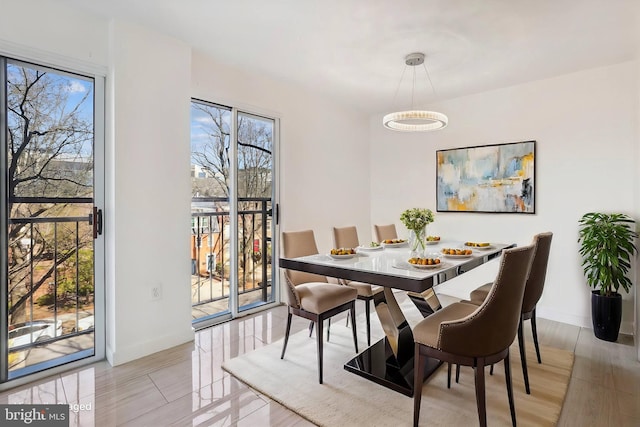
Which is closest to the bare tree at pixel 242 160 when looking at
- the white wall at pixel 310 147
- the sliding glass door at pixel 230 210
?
the sliding glass door at pixel 230 210

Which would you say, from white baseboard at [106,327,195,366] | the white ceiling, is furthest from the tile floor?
the white ceiling

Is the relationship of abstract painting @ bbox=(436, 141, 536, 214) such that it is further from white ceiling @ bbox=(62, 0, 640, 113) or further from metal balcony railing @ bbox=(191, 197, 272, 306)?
metal balcony railing @ bbox=(191, 197, 272, 306)

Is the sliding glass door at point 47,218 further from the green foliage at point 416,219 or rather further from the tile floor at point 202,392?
the green foliage at point 416,219

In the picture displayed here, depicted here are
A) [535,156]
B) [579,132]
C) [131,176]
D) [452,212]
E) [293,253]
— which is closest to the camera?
[131,176]

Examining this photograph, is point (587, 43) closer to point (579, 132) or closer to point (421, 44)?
point (579, 132)

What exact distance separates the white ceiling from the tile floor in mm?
2557

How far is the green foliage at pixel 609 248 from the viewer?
296 centimetres

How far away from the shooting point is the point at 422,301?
124 inches

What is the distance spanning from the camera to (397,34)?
106 inches

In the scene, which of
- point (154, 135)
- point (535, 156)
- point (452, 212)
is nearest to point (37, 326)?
point (154, 135)

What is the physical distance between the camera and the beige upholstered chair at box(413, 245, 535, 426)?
165 cm

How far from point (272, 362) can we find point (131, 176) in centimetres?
178

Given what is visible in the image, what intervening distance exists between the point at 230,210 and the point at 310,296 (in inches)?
60.0

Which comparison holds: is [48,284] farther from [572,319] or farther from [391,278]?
[572,319]
